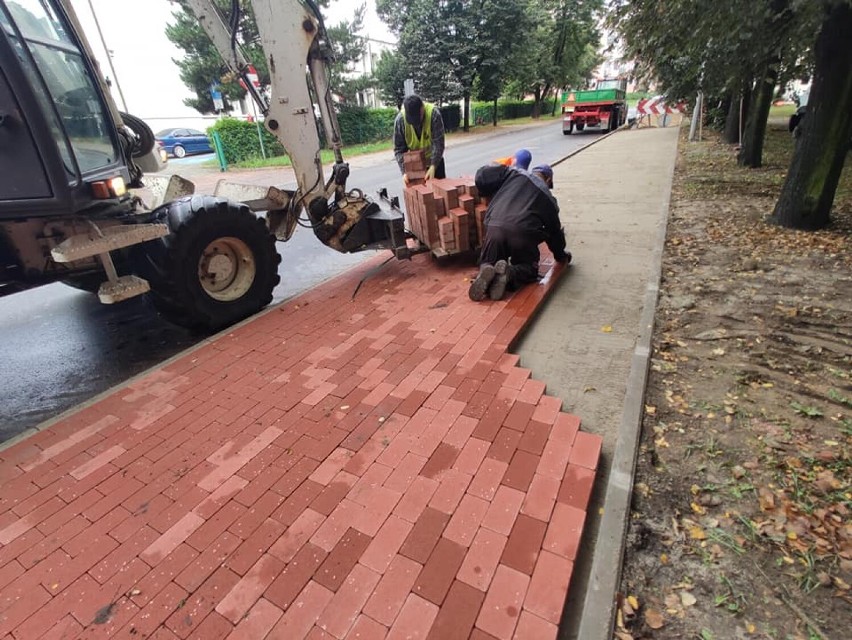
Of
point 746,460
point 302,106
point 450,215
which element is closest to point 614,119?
point 450,215

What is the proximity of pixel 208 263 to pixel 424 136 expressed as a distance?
10.0 feet

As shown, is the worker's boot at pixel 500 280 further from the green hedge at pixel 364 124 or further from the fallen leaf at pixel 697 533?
the green hedge at pixel 364 124

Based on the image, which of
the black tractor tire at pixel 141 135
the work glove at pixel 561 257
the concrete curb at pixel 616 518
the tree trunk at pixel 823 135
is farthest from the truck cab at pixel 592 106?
the concrete curb at pixel 616 518

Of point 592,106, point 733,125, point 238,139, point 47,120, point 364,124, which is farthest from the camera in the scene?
point 364,124

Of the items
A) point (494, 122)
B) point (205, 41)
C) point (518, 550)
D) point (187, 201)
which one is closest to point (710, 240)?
point (518, 550)

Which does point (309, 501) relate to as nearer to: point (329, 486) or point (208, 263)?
point (329, 486)

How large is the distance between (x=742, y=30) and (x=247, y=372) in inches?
251

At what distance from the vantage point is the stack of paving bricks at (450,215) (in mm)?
4820

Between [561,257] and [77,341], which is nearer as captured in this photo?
[77,341]

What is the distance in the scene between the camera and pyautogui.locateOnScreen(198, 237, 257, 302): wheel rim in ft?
13.6

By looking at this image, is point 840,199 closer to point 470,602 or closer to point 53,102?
point 470,602

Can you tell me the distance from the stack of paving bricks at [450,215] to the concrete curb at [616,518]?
2128 mm

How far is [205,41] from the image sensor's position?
22.3m

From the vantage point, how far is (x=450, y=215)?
486 centimetres
